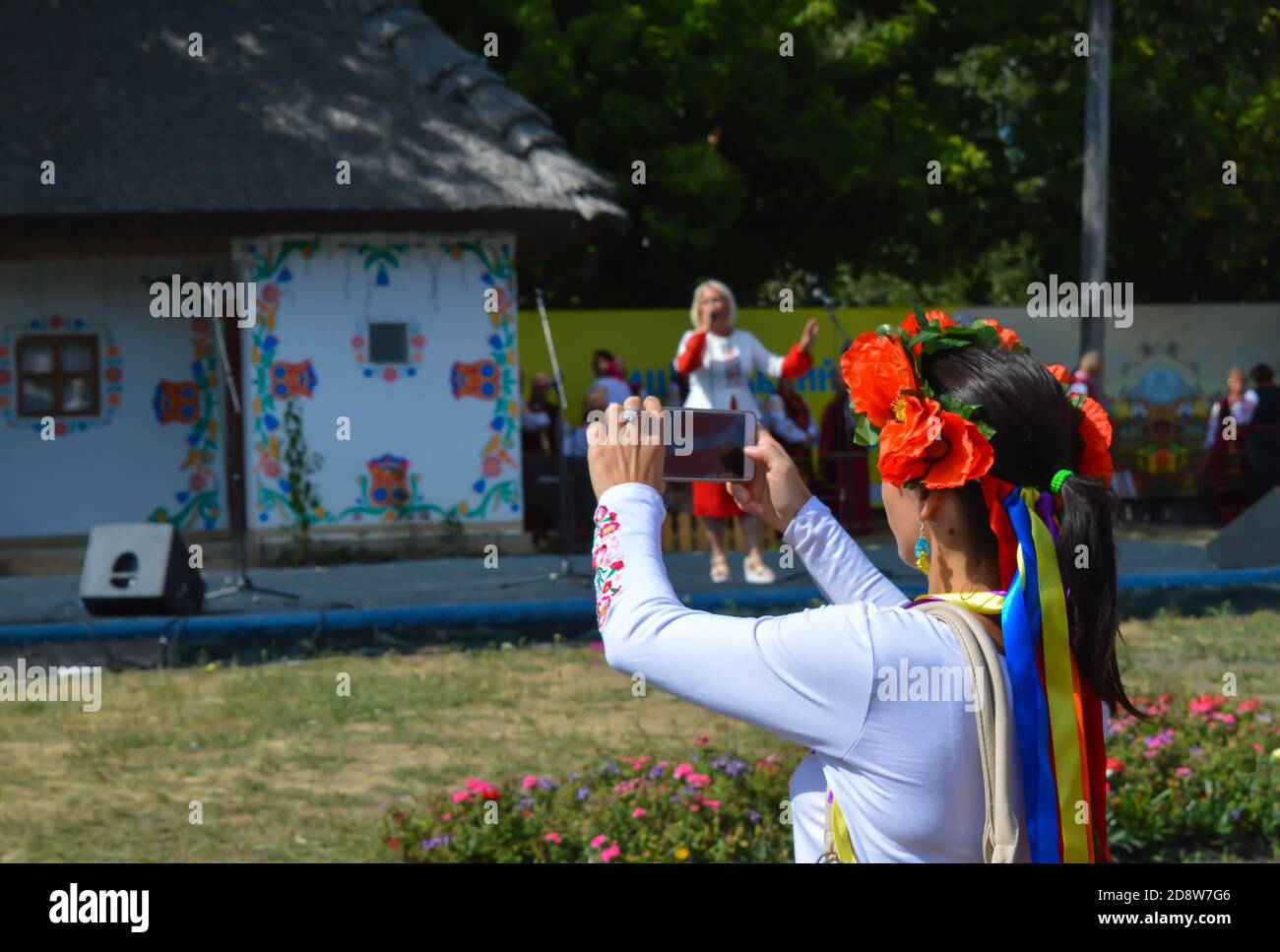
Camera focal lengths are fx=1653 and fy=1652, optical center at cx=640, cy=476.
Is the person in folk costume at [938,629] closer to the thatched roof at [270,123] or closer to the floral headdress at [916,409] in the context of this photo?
the floral headdress at [916,409]

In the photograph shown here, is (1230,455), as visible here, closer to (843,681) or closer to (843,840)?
(843,840)

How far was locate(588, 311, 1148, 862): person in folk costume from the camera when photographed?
2.13 meters

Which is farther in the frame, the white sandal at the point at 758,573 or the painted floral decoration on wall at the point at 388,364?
the painted floral decoration on wall at the point at 388,364

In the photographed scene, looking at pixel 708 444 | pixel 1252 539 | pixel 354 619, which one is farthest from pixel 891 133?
pixel 708 444

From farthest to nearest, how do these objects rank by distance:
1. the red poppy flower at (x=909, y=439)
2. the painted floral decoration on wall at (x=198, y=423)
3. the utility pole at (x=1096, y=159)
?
the utility pole at (x=1096, y=159) → the painted floral decoration on wall at (x=198, y=423) → the red poppy flower at (x=909, y=439)

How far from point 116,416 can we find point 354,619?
7.22 m

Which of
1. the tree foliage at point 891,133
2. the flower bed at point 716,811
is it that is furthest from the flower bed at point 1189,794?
the tree foliage at point 891,133

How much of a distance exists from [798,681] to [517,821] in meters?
3.35

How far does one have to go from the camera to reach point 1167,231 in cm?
2231

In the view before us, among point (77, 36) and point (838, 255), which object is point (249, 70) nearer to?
point (77, 36)

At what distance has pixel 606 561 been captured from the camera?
2.21m

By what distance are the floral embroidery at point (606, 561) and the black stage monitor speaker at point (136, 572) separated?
25.3 ft

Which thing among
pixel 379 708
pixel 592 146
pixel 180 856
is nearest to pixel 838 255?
pixel 592 146

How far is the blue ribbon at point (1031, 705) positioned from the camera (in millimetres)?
2162
